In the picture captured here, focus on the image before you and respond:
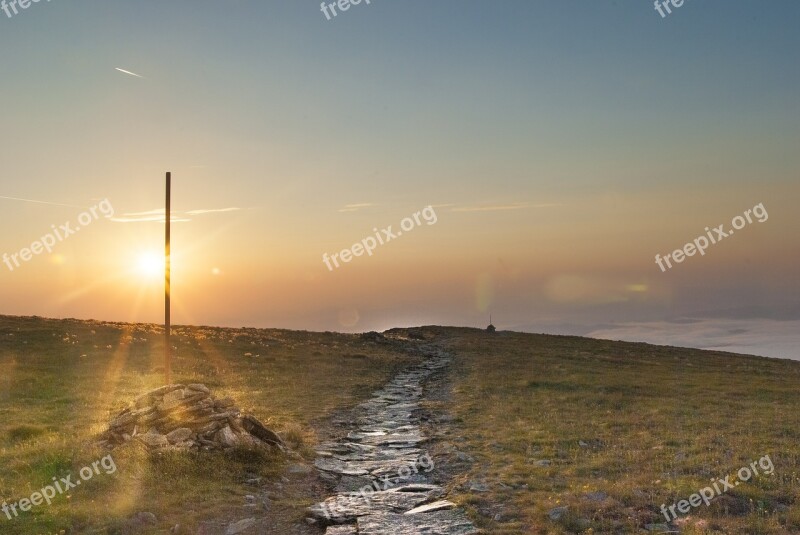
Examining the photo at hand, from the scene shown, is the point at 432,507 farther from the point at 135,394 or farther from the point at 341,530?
the point at 135,394

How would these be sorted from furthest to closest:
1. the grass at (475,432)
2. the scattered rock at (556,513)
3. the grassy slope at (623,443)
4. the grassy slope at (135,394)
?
the grassy slope at (135,394), the grass at (475,432), the grassy slope at (623,443), the scattered rock at (556,513)

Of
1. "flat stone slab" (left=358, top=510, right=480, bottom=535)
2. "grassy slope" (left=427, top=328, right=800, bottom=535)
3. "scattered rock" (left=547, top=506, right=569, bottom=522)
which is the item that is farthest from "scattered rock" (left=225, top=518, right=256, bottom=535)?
"scattered rock" (left=547, top=506, right=569, bottom=522)

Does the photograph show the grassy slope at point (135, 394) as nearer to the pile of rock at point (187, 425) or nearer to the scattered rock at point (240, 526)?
the pile of rock at point (187, 425)

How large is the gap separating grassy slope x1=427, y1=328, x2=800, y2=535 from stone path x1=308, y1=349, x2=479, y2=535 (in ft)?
3.24

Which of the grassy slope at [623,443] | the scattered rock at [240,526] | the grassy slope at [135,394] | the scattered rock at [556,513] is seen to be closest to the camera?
the scattered rock at [240,526]

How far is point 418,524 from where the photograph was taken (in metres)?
11.7

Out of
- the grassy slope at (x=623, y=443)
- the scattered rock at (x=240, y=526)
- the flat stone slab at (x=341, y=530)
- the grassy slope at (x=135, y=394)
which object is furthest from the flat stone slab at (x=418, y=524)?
the scattered rock at (x=240, y=526)

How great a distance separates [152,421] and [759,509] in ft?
49.6

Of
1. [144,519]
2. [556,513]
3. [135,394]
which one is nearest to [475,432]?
[556,513]

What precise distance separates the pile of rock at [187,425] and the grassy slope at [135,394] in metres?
0.65

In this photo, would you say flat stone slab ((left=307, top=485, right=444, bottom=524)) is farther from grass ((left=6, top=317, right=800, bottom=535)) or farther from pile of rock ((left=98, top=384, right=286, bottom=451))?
pile of rock ((left=98, top=384, right=286, bottom=451))

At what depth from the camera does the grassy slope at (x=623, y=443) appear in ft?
39.7

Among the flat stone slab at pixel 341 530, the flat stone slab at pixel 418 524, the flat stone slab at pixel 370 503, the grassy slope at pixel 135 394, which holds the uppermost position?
the grassy slope at pixel 135 394

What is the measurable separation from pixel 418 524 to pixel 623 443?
32.7ft
